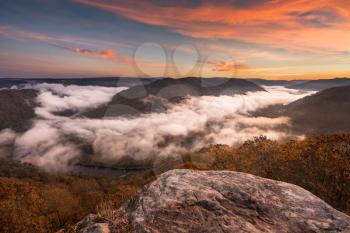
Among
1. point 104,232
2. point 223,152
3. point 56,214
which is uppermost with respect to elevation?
point 104,232

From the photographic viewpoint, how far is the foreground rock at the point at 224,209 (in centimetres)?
1145

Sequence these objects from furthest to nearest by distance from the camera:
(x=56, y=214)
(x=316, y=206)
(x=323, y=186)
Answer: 1. (x=56, y=214)
2. (x=323, y=186)
3. (x=316, y=206)

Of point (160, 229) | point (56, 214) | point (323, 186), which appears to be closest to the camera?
point (160, 229)

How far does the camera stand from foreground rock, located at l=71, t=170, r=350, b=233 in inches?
451

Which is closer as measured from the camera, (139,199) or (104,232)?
(104,232)

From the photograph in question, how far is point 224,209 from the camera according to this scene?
12.2 m

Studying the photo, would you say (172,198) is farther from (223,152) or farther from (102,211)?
(223,152)

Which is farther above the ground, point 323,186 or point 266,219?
point 266,219

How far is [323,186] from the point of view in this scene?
114 ft

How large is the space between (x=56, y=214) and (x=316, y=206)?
69549 mm

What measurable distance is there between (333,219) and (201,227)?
15.1 ft

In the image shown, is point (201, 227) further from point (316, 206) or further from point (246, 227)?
point (316, 206)

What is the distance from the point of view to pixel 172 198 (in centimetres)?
1251

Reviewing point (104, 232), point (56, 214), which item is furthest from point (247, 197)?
point (56, 214)
